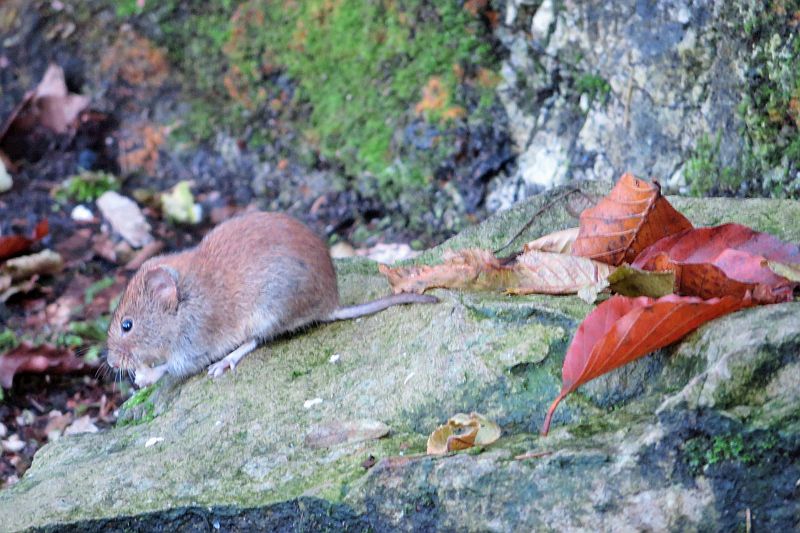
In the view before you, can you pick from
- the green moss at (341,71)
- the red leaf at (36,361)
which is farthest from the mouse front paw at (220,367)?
the green moss at (341,71)

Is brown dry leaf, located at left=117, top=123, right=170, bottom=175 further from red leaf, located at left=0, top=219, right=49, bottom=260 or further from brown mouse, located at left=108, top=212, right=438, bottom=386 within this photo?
brown mouse, located at left=108, top=212, right=438, bottom=386

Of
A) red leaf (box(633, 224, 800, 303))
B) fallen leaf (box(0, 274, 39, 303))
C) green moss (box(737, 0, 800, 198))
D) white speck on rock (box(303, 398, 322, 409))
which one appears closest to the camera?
red leaf (box(633, 224, 800, 303))

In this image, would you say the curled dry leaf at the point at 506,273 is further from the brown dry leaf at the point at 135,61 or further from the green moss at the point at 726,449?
the brown dry leaf at the point at 135,61

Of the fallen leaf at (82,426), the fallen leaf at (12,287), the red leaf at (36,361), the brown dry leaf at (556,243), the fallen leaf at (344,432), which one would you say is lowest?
the fallen leaf at (82,426)

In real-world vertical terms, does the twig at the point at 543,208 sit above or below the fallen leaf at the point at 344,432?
above

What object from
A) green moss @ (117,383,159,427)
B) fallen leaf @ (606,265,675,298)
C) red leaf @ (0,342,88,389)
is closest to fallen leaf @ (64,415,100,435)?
red leaf @ (0,342,88,389)

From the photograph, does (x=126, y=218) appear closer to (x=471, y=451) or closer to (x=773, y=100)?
(x=773, y=100)
